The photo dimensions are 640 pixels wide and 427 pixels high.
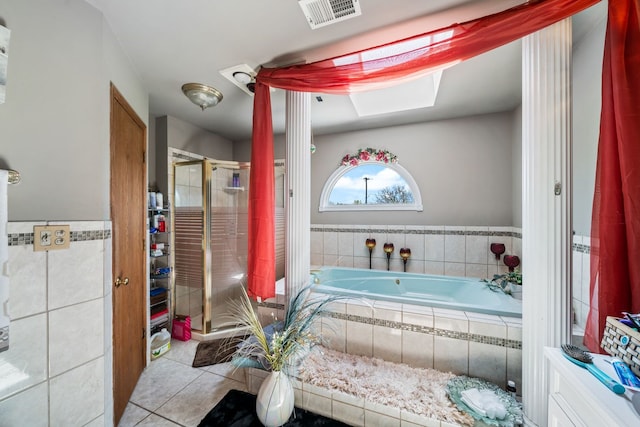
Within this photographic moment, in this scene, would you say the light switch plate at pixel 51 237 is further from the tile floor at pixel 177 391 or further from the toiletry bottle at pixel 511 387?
the toiletry bottle at pixel 511 387

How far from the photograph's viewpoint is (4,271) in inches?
32.7

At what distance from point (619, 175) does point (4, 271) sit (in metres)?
2.47

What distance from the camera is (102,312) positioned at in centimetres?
119

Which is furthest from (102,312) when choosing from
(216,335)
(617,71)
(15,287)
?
(617,71)

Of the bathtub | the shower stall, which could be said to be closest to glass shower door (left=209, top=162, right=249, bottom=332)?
the shower stall

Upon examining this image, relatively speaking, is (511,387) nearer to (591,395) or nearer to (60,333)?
(591,395)

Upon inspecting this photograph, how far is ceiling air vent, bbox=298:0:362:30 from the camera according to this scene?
118cm

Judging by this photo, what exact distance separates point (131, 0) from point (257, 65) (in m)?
0.75

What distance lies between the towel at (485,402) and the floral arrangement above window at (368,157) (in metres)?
2.32

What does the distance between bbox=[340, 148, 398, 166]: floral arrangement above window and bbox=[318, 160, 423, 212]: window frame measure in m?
0.04

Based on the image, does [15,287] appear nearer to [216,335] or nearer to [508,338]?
[216,335]

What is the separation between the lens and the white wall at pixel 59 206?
36.6 inches

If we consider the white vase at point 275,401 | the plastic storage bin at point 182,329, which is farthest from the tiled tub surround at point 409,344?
the plastic storage bin at point 182,329

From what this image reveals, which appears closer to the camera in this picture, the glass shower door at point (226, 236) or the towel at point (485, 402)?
the towel at point (485, 402)
